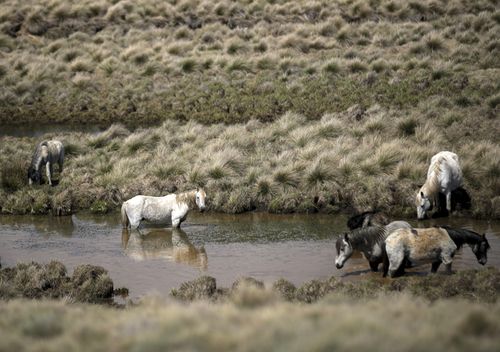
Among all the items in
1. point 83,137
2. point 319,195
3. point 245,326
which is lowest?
point 245,326

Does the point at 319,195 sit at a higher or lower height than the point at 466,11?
lower

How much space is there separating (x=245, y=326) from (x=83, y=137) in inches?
817

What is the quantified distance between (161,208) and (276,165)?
16.5 feet

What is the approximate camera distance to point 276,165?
840 inches

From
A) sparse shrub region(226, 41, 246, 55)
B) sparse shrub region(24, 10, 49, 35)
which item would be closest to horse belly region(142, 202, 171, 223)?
sparse shrub region(226, 41, 246, 55)

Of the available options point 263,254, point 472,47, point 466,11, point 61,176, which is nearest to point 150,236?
point 263,254

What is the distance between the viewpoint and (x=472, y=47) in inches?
1330

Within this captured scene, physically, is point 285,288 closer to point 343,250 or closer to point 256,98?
point 343,250

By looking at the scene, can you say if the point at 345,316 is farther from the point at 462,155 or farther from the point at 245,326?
the point at 462,155

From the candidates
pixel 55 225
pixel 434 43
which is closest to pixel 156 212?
pixel 55 225

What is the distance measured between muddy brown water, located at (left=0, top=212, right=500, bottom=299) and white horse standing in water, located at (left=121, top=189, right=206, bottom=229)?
323mm

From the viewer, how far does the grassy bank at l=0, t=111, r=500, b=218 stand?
740 inches

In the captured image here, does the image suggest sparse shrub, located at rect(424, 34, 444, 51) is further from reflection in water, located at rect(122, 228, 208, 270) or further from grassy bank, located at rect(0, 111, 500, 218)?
reflection in water, located at rect(122, 228, 208, 270)

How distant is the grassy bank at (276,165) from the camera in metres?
18.8
